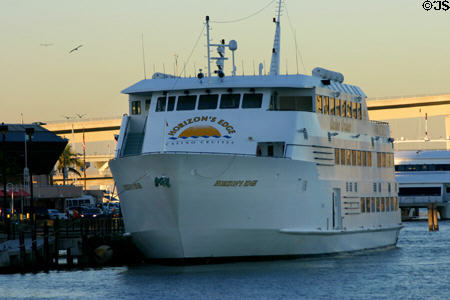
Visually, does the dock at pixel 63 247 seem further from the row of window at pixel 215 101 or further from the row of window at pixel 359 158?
the row of window at pixel 359 158

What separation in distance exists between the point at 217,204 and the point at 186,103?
5.14 meters

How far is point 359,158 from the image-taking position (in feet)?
149

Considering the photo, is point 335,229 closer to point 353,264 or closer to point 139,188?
point 353,264

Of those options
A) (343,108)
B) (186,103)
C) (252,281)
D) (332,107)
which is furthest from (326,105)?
(252,281)

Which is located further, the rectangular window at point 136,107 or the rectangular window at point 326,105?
the rectangular window at point 136,107

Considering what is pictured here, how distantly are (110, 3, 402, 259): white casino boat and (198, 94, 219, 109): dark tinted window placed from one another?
5 centimetres

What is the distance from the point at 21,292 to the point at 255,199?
8.65 meters

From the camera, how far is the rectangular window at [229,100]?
3928 centimetres

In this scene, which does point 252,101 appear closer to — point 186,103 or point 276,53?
point 186,103

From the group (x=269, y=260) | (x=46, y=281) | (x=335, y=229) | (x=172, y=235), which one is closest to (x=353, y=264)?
(x=335, y=229)

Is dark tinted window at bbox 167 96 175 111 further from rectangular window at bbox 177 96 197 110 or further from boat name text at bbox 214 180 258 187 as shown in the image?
boat name text at bbox 214 180 258 187

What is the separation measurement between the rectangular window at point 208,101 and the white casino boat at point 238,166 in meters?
0.05

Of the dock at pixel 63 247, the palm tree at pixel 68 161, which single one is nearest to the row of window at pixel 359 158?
the dock at pixel 63 247

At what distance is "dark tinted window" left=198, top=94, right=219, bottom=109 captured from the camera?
39.3 m
